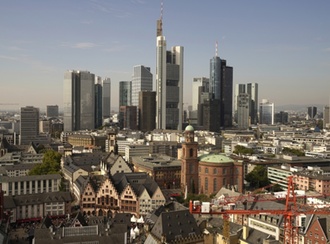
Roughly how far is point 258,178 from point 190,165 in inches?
914

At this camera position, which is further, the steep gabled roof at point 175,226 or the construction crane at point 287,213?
the steep gabled roof at point 175,226

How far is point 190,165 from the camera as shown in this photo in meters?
103

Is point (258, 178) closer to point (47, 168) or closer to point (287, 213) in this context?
point (287, 213)

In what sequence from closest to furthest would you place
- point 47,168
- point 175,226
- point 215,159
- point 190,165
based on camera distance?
point 175,226
point 190,165
point 215,159
point 47,168

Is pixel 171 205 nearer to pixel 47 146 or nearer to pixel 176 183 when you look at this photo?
pixel 176 183

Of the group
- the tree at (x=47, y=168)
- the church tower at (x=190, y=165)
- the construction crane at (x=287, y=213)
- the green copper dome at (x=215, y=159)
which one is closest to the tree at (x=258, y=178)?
the green copper dome at (x=215, y=159)

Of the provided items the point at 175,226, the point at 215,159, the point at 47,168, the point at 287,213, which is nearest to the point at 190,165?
the point at 215,159

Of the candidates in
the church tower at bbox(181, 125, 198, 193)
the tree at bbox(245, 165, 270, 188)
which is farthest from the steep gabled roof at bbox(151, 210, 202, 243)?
the tree at bbox(245, 165, 270, 188)

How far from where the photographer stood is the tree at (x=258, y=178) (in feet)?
373

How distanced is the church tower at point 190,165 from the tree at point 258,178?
20210 mm

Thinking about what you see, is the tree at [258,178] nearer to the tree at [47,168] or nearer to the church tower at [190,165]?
the church tower at [190,165]

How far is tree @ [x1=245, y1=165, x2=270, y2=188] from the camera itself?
11381cm

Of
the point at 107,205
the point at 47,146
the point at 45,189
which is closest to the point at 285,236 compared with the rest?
the point at 107,205

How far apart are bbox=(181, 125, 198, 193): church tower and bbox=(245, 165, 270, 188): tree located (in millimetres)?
20210
